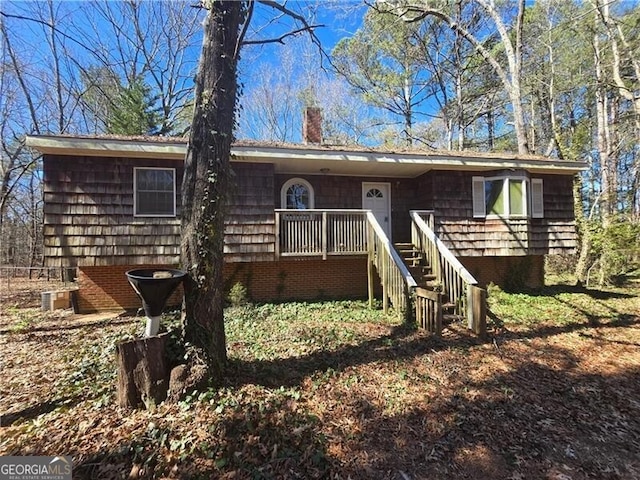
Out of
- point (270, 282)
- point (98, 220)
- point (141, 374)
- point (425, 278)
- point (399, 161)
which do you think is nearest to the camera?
point (141, 374)

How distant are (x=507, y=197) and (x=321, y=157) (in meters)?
5.64

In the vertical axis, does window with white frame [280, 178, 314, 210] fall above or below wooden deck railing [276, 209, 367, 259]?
above

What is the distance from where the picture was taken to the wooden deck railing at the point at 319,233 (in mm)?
7723

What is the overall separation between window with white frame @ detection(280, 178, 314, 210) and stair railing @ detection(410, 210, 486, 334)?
10.1ft

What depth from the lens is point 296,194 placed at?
9062 mm

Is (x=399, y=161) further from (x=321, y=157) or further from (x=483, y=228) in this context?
(x=483, y=228)

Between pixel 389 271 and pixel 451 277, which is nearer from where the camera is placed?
pixel 451 277

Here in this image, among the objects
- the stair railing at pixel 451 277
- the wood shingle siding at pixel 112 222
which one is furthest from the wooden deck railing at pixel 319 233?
the stair railing at pixel 451 277

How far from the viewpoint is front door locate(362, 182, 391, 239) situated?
379 inches

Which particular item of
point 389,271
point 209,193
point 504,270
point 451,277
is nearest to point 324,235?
point 389,271

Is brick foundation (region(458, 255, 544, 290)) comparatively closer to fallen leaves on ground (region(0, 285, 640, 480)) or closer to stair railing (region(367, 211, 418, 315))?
stair railing (region(367, 211, 418, 315))

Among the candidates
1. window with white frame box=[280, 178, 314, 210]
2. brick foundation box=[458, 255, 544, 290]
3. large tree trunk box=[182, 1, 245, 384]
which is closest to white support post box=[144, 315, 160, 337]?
large tree trunk box=[182, 1, 245, 384]

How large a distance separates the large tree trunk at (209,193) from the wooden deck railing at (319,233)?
4.07m

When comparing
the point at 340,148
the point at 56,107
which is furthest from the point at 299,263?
the point at 56,107
